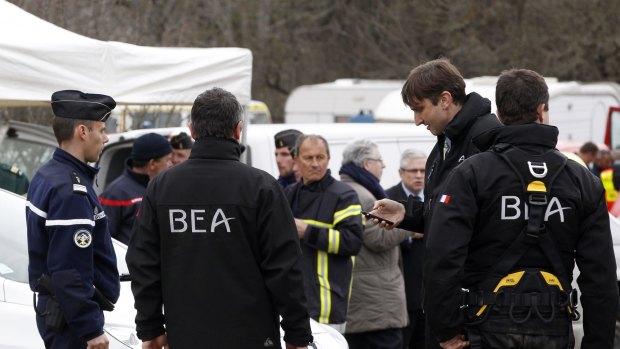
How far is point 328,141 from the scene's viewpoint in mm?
9219

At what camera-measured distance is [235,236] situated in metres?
4.37

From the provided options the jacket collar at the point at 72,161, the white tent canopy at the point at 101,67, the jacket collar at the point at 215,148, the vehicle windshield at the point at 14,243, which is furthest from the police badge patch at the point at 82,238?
the white tent canopy at the point at 101,67

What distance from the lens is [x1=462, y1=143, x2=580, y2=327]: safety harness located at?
14.0 feet

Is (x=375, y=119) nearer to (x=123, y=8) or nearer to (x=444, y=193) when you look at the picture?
(x=123, y=8)

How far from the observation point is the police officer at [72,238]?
470cm

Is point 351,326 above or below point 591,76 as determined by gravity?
below

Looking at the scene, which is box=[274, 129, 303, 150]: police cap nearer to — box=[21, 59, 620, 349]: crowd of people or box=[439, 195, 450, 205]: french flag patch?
box=[21, 59, 620, 349]: crowd of people

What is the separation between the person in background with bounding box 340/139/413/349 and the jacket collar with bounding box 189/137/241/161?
3080 mm

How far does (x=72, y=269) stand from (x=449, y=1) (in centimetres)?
2412

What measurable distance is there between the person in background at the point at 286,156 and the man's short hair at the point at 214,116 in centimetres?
363

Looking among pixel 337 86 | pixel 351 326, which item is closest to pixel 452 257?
pixel 351 326

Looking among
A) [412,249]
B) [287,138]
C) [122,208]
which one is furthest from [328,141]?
[122,208]

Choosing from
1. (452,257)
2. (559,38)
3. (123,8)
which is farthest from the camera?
(559,38)

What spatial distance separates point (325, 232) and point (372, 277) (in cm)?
69
